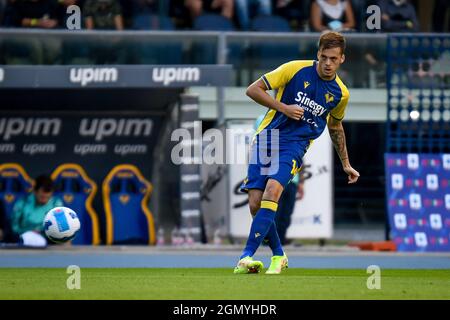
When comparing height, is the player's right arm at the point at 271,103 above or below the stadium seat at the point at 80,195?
above

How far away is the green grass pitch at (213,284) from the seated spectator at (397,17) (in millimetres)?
9796

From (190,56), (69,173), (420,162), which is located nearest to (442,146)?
(420,162)

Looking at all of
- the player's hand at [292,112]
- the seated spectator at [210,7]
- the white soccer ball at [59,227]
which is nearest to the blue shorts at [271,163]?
the player's hand at [292,112]

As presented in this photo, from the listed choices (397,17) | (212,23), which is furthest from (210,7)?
(397,17)

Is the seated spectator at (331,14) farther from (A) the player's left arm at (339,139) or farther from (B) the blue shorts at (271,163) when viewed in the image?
(B) the blue shorts at (271,163)

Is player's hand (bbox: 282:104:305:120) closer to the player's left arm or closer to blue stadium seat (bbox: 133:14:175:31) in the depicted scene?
the player's left arm

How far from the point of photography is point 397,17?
23281 millimetres

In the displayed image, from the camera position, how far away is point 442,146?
20.6 metres

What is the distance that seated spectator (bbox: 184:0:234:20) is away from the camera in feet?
76.7

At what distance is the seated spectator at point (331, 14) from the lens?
75.9 feet

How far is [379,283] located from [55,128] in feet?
35.4

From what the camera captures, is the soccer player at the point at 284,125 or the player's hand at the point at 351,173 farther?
the player's hand at the point at 351,173

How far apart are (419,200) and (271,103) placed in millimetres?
8357

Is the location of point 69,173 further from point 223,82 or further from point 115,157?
point 223,82
